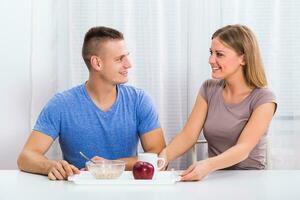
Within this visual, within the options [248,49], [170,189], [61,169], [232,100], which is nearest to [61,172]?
[61,169]

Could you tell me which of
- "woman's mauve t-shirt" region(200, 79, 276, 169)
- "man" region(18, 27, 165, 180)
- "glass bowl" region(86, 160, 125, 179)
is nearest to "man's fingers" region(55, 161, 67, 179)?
"glass bowl" region(86, 160, 125, 179)

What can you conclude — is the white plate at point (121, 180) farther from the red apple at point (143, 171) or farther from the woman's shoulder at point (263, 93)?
the woman's shoulder at point (263, 93)

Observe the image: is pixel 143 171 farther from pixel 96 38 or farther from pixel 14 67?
pixel 14 67

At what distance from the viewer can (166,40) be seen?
2.68 metres

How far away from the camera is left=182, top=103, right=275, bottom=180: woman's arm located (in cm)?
182

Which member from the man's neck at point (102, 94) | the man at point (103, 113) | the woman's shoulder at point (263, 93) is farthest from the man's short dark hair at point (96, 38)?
the woman's shoulder at point (263, 93)

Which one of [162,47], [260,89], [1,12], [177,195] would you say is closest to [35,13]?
[1,12]

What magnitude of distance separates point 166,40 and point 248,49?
1.85 ft

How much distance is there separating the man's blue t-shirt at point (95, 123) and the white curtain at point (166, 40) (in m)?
0.34

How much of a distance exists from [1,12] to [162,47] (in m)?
0.91

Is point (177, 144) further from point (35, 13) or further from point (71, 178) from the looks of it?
point (35, 13)

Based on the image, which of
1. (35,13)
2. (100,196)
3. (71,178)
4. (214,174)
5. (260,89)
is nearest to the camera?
(100,196)

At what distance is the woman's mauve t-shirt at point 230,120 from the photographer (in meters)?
2.24

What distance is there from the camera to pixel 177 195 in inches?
61.8
